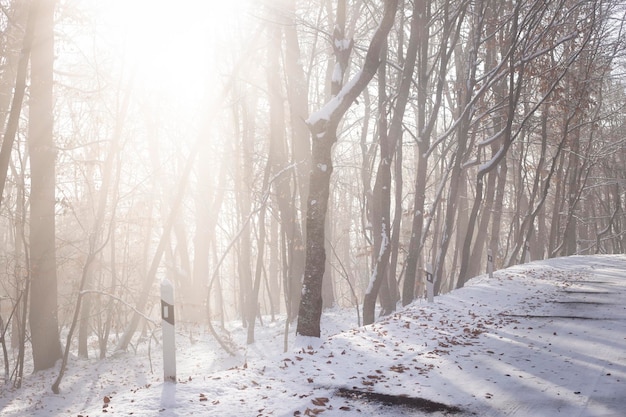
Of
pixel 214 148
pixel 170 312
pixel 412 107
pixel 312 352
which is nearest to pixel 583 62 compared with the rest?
pixel 412 107

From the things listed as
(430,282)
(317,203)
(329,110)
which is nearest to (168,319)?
(317,203)

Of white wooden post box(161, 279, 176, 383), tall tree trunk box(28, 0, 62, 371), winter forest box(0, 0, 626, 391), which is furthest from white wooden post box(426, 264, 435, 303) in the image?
tall tree trunk box(28, 0, 62, 371)

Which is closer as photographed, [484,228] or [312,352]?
[312,352]

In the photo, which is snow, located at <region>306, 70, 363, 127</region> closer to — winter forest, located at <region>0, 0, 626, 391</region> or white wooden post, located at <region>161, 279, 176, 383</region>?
winter forest, located at <region>0, 0, 626, 391</region>

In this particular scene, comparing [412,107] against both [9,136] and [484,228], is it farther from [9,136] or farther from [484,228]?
[9,136]

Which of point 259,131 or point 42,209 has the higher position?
point 259,131

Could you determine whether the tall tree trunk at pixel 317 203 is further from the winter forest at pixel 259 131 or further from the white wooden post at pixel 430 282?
the white wooden post at pixel 430 282

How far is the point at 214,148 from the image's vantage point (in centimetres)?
2783

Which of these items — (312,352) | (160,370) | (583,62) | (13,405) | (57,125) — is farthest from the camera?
(583,62)

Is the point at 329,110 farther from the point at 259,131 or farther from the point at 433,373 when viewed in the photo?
the point at 259,131

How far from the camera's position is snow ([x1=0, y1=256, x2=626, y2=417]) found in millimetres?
5336

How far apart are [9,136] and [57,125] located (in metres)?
11.7

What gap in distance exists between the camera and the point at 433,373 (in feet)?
21.4

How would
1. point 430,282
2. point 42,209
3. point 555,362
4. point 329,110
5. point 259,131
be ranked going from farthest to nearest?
point 259,131, point 42,209, point 430,282, point 329,110, point 555,362
